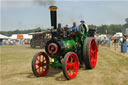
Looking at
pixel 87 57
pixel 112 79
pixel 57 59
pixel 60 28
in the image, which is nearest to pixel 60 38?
pixel 60 28

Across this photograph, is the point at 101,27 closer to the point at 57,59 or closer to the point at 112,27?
the point at 112,27

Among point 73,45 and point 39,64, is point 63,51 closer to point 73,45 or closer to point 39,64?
point 73,45

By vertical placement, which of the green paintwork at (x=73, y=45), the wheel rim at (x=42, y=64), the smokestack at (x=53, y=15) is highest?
the smokestack at (x=53, y=15)

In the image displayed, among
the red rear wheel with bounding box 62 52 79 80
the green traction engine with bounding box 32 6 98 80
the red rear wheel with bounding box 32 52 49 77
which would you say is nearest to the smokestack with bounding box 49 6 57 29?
the green traction engine with bounding box 32 6 98 80

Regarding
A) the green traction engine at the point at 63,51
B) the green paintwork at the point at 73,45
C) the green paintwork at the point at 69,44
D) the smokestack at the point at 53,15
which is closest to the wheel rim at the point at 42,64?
the green traction engine at the point at 63,51

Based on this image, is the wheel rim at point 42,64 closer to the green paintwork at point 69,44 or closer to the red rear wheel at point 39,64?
the red rear wheel at point 39,64

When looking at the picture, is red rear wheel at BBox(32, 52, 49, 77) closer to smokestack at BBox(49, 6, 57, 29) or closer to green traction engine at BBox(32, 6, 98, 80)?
green traction engine at BBox(32, 6, 98, 80)

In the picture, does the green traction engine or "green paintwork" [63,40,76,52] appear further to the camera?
"green paintwork" [63,40,76,52]

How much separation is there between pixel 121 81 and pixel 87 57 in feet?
4.75

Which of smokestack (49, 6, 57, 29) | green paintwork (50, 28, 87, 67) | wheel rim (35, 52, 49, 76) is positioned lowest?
wheel rim (35, 52, 49, 76)

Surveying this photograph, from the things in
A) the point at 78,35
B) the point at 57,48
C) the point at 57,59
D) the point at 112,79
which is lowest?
the point at 112,79

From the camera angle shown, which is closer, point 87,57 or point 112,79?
point 112,79

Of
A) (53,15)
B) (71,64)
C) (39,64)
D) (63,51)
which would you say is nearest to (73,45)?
(63,51)

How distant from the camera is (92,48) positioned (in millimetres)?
6156
